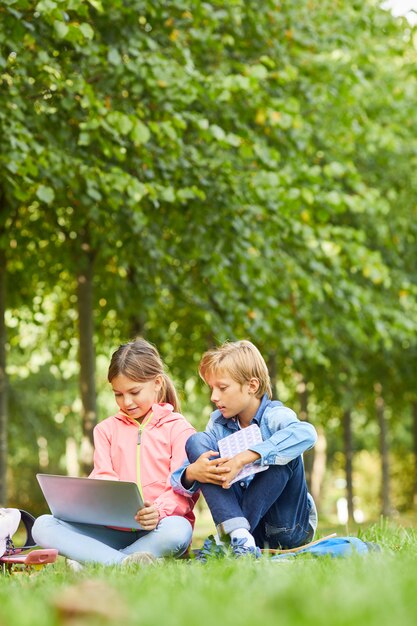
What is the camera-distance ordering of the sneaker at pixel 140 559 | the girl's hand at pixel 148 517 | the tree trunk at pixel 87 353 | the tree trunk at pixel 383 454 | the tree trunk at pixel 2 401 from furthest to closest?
1. the tree trunk at pixel 383 454
2. the tree trunk at pixel 87 353
3. the tree trunk at pixel 2 401
4. the girl's hand at pixel 148 517
5. the sneaker at pixel 140 559

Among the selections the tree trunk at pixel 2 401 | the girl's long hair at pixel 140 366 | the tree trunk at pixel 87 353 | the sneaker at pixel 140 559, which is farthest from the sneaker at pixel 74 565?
the tree trunk at pixel 87 353

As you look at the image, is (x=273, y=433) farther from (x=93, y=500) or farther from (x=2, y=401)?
(x=2, y=401)

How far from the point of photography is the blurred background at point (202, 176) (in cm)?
746

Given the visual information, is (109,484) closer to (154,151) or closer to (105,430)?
(105,430)

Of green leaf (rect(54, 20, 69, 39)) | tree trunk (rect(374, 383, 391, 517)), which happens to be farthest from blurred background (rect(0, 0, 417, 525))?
tree trunk (rect(374, 383, 391, 517))

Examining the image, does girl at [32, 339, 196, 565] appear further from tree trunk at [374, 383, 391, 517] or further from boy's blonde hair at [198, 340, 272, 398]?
tree trunk at [374, 383, 391, 517]

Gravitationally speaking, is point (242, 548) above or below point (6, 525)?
above

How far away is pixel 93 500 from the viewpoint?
454 cm

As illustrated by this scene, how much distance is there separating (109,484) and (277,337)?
6220mm

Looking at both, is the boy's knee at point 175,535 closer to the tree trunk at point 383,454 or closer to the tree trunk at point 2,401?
the tree trunk at point 2,401

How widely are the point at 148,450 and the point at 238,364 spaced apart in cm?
69

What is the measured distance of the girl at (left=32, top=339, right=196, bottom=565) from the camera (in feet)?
15.1

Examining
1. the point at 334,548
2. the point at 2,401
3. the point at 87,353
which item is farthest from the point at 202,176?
the point at 334,548

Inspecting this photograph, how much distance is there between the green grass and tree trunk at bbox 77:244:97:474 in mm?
7423
